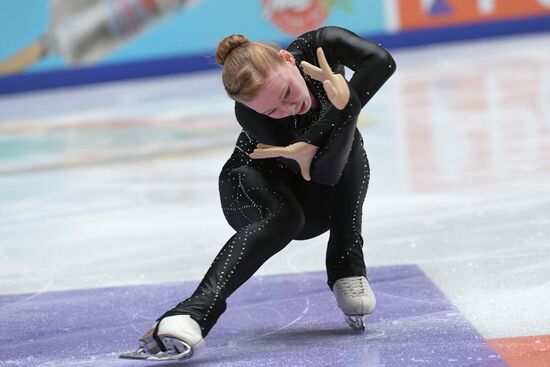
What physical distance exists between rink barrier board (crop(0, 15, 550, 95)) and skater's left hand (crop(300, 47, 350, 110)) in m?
8.13

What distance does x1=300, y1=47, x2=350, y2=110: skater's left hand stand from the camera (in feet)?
7.80

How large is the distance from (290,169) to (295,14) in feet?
28.9

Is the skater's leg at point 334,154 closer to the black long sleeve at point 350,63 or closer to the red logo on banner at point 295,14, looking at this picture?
the black long sleeve at point 350,63

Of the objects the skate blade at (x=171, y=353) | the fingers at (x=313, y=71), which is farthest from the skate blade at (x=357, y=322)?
the fingers at (x=313, y=71)

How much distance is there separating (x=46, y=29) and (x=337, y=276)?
873 centimetres

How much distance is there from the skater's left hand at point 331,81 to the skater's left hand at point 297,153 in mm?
122

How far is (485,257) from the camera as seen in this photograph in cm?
324

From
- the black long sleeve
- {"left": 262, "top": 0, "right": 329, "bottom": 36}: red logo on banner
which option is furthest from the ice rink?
{"left": 262, "top": 0, "right": 329, "bottom": 36}: red logo on banner

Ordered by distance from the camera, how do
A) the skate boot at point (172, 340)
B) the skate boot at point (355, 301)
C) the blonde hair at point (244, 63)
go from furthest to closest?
the skate boot at point (355, 301) < the blonde hair at point (244, 63) < the skate boot at point (172, 340)

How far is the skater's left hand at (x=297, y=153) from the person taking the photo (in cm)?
244

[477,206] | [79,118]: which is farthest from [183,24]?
[477,206]

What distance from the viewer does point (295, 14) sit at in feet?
36.9

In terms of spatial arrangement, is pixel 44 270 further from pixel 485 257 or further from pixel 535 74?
pixel 535 74

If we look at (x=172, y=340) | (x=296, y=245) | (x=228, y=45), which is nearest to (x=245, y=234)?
(x=172, y=340)
